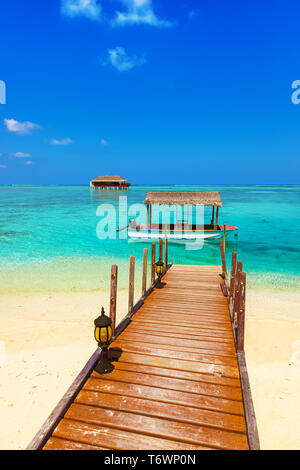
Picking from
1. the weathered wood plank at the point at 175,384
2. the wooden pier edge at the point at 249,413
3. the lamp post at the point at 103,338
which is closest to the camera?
the wooden pier edge at the point at 249,413

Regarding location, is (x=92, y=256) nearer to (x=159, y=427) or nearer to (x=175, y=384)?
(x=175, y=384)

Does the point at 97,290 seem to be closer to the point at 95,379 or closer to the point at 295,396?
the point at 95,379

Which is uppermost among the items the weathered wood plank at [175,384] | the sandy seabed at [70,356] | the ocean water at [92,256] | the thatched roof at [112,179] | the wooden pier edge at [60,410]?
the thatched roof at [112,179]

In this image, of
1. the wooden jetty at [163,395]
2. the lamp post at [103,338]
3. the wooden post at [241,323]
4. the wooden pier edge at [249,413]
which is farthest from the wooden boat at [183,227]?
the wooden pier edge at [249,413]

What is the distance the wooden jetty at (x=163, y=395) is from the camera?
3342mm

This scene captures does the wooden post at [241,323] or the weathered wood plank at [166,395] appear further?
the wooden post at [241,323]

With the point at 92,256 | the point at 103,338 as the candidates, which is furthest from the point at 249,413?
the point at 92,256

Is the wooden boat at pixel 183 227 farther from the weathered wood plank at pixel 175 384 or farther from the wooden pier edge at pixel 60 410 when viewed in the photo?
the wooden pier edge at pixel 60 410

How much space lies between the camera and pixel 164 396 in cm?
405

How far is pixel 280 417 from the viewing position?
16.7 feet

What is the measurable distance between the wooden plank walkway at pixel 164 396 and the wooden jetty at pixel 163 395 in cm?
1

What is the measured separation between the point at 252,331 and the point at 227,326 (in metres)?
2.63
